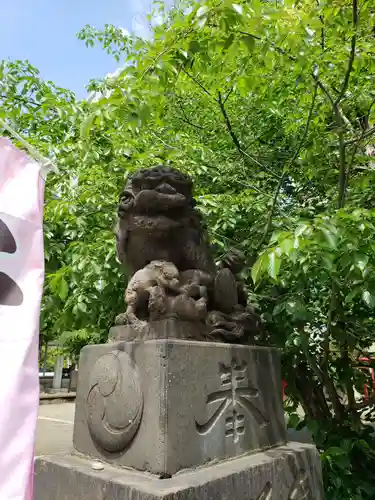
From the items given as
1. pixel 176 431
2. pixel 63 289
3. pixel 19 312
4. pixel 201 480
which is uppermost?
pixel 63 289

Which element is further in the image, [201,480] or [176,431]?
[176,431]

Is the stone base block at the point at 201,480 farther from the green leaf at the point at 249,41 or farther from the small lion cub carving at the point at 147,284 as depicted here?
the green leaf at the point at 249,41

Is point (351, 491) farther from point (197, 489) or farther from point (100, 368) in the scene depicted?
point (100, 368)

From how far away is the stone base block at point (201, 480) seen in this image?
2.15 metres

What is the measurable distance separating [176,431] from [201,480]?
27 cm

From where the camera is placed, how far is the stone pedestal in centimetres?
230

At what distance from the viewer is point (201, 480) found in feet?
7.30

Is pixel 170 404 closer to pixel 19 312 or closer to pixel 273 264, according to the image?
pixel 273 264

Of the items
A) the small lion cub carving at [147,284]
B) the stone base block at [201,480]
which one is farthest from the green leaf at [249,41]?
the stone base block at [201,480]

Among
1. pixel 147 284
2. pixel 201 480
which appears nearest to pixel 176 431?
pixel 201 480

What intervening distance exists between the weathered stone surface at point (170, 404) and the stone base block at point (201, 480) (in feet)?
0.27

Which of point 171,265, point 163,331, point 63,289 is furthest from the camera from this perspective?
point 63,289

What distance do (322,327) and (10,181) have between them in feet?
12.6

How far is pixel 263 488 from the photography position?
8.44 feet
